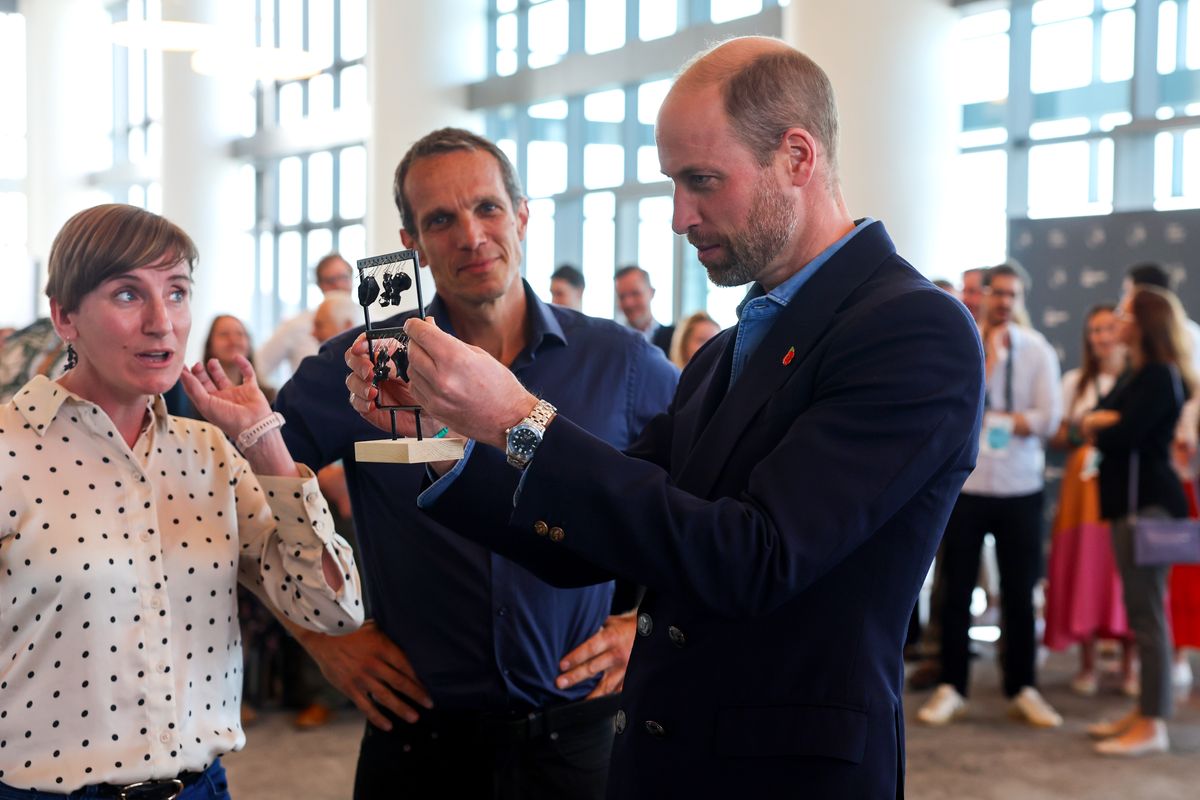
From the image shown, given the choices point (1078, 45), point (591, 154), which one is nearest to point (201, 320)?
point (591, 154)

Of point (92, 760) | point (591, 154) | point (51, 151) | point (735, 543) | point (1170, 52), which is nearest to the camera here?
point (735, 543)

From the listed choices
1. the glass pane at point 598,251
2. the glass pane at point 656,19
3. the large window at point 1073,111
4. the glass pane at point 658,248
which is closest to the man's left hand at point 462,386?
the large window at point 1073,111

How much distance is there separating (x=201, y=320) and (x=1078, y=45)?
40.4 ft

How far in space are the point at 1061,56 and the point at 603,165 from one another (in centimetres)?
478

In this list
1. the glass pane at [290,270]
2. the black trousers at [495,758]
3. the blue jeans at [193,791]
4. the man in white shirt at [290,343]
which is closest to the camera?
the blue jeans at [193,791]

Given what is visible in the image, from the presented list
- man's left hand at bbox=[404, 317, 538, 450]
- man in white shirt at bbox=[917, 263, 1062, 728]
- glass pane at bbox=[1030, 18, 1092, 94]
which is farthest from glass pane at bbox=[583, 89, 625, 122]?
man's left hand at bbox=[404, 317, 538, 450]

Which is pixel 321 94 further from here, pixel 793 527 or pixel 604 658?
pixel 793 527

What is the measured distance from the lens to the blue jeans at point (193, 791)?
5.67 ft

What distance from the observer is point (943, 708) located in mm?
5328

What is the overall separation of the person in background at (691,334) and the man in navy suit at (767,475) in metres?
4.98

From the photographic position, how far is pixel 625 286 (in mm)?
7629

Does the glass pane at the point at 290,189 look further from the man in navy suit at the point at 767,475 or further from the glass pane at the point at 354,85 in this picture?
the man in navy suit at the point at 767,475

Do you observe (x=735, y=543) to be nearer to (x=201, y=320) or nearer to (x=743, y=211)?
(x=743, y=211)

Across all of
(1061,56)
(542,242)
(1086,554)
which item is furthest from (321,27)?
(1086,554)
